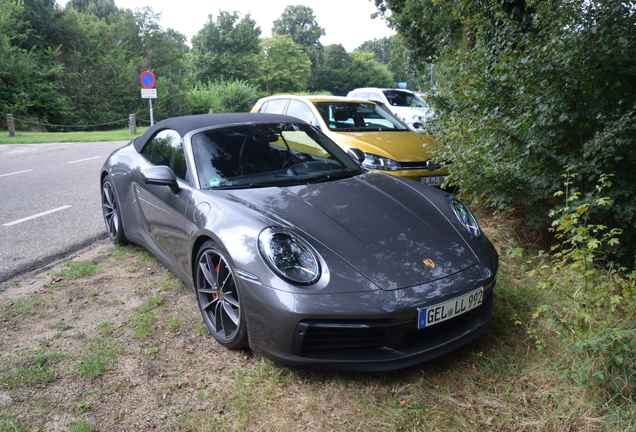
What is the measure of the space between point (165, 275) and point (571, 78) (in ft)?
11.9

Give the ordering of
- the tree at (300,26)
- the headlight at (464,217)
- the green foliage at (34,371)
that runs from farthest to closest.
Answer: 1. the tree at (300,26)
2. the headlight at (464,217)
3. the green foliage at (34,371)

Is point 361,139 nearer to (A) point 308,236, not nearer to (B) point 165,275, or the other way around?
(B) point 165,275

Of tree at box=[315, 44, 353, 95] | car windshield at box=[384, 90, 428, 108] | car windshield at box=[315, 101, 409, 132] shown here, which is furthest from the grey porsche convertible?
tree at box=[315, 44, 353, 95]

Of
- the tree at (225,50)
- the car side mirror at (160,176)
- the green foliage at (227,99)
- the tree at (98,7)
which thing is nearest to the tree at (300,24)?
the tree at (98,7)

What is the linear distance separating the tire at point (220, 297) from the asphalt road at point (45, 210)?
2.16 m

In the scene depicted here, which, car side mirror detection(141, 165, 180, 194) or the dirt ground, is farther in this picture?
A: car side mirror detection(141, 165, 180, 194)

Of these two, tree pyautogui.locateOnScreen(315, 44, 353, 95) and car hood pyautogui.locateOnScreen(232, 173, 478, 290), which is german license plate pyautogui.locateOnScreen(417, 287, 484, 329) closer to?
car hood pyautogui.locateOnScreen(232, 173, 478, 290)

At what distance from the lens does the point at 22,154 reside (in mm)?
12773

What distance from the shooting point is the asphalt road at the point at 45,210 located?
4.80 metres

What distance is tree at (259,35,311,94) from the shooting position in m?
62.5

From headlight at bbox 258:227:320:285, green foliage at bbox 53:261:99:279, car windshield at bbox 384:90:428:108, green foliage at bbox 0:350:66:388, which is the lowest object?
green foliage at bbox 0:350:66:388

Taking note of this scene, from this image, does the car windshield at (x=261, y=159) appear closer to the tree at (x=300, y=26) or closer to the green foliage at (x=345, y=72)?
the green foliage at (x=345, y=72)

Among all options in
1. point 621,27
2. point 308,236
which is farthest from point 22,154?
point 621,27

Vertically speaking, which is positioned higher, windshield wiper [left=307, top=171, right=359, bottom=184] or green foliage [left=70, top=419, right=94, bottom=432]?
windshield wiper [left=307, top=171, right=359, bottom=184]
